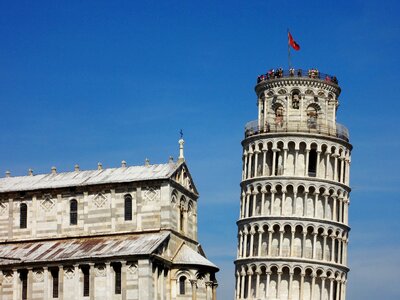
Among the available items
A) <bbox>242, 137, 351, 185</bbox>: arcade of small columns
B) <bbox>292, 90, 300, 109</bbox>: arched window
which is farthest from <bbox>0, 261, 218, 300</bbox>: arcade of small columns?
<bbox>292, 90, 300, 109</bbox>: arched window

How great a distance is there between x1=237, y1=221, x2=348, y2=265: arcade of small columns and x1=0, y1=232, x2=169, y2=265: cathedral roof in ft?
109

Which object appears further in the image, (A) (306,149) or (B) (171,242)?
(A) (306,149)

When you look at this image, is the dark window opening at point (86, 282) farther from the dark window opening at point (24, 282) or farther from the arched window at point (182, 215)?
the arched window at point (182, 215)

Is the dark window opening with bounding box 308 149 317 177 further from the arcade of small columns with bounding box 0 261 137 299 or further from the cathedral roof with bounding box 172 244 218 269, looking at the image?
the arcade of small columns with bounding box 0 261 137 299

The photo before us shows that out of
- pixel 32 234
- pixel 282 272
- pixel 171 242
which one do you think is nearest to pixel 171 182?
pixel 171 242

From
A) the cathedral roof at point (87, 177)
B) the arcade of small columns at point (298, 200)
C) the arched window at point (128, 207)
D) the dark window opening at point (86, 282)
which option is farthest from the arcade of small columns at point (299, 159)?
the dark window opening at point (86, 282)

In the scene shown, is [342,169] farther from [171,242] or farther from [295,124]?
[171,242]

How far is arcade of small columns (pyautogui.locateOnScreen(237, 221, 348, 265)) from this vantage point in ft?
449

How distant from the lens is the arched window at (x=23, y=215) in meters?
113

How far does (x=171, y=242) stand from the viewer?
107 meters

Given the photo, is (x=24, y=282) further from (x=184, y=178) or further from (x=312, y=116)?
(x=312, y=116)

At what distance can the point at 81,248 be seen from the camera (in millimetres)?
107375

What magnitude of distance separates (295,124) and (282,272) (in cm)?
1813

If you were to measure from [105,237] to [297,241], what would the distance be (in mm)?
35014
